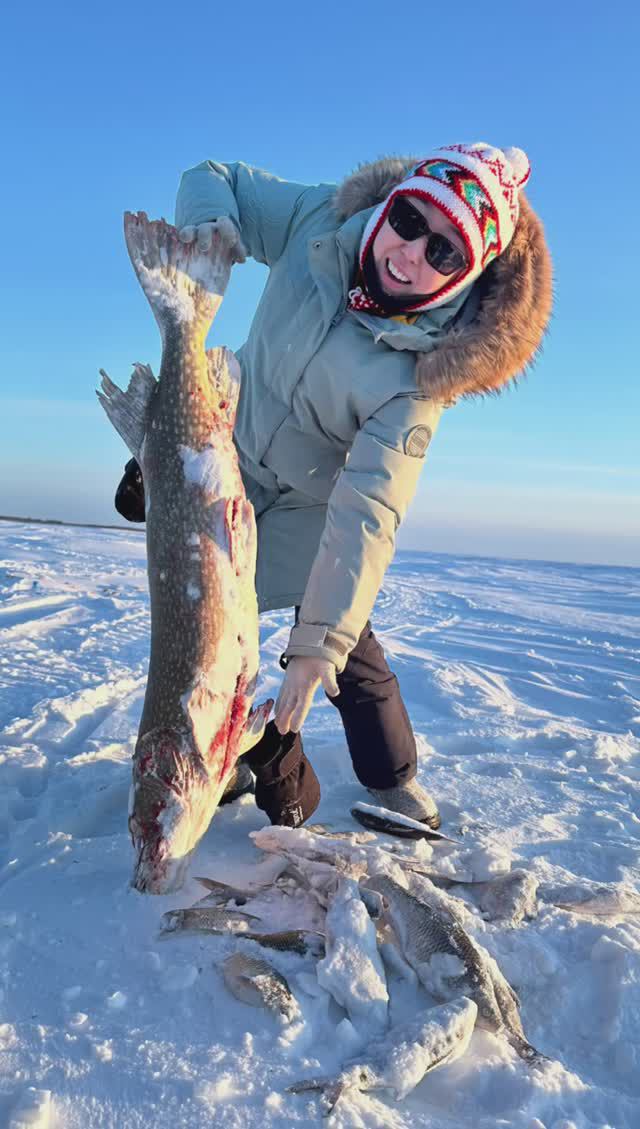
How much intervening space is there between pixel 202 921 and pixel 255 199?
2731mm

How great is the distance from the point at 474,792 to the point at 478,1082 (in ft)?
6.42

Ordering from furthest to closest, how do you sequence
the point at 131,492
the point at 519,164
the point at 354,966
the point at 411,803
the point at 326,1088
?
the point at 411,803 < the point at 131,492 < the point at 519,164 < the point at 354,966 < the point at 326,1088

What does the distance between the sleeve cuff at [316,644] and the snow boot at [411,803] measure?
104 centimetres

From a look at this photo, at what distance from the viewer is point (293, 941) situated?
6.93 ft

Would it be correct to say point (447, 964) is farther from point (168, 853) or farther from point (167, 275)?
point (167, 275)

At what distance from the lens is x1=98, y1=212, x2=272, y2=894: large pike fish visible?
7.81ft

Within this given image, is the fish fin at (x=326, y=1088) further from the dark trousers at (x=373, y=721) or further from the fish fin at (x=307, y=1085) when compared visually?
the dark trousers at (x=373, y=721)

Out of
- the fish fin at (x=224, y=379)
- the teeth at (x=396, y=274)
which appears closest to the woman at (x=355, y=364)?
the teeth at (x=396, y=274)

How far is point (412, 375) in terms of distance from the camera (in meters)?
2.76

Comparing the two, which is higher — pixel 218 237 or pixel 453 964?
pixel 218 237

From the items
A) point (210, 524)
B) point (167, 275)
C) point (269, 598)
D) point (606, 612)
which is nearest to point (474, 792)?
point (269, 598)

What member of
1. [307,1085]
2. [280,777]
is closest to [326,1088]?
[307,1085]

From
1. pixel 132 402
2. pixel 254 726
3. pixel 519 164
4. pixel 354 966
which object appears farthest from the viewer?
pixel 519 164

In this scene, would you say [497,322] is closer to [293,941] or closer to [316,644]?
[316,644]
